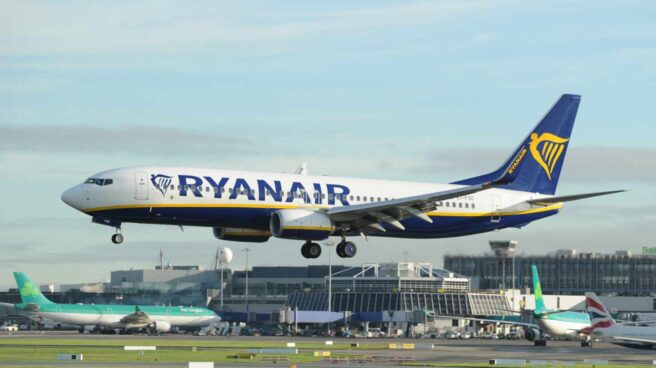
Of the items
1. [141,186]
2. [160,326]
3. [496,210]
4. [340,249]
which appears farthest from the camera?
[160,326]

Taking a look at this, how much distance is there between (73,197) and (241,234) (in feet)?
43.5

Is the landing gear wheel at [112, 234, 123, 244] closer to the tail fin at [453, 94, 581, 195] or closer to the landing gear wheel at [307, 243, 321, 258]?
the landing gear wheel at [307, 243, 321, 258]

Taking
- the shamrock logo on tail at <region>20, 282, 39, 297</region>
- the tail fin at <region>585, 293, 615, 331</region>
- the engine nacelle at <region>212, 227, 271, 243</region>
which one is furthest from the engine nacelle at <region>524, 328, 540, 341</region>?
the shamrock logo on tail at <region>20, 282, 39, 297</region>

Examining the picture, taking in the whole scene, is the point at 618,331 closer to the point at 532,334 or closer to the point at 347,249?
the point at 532,334

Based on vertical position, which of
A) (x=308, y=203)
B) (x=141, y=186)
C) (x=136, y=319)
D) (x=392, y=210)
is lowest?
(x=136, y=319)

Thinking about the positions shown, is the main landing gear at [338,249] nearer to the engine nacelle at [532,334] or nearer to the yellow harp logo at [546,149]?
the yellow harp logo at [546,149]

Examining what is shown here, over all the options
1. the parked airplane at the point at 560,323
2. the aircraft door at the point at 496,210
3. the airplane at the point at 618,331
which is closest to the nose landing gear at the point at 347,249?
the aircraft door at the point at 496,210

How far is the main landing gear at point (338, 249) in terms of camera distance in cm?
8144

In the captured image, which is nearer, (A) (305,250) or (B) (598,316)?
(A) (305,250)

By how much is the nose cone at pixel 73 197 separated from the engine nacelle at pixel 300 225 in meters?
12.9

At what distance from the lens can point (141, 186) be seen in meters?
74.8

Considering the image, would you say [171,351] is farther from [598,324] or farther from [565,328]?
[565,328]

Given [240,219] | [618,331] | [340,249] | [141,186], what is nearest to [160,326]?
[618,331]

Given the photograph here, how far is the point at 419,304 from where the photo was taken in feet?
655
